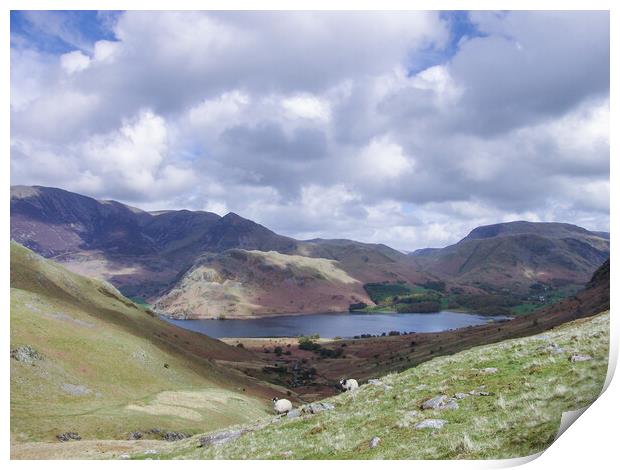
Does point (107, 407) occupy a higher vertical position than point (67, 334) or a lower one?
lower

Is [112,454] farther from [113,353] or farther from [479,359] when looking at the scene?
[113,353]

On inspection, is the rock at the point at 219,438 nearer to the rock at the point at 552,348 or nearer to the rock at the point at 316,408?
the rock at the point at 316,408

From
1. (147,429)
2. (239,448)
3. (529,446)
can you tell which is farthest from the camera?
(147,429)

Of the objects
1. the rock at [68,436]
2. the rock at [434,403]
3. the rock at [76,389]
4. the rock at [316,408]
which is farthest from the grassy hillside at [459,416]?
the rock at [76,389]

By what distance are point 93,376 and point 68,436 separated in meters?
17.8

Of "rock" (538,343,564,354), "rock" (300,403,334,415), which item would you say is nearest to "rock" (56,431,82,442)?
"rock" (300,403,334,415)

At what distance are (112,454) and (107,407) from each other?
22.4 metres

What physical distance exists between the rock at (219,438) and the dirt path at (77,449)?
110 inches

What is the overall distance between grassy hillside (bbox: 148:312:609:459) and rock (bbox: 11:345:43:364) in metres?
30.7

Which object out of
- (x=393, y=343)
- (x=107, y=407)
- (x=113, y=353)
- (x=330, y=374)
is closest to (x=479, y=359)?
(x=107, y=407)

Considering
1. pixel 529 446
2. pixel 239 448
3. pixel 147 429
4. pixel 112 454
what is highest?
pixel 529 446

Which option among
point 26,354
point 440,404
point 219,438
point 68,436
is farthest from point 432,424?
point 26,354

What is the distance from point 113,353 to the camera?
6128 cm

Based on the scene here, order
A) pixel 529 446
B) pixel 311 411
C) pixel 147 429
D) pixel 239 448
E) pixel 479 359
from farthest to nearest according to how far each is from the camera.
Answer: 1. pixel 147 429
2. pixel 479 359
3. pixel 311 411
4. pixel 239 448
5. pixel 529 446
